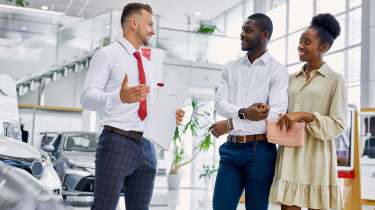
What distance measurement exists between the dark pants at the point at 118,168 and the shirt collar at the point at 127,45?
42 centimetres

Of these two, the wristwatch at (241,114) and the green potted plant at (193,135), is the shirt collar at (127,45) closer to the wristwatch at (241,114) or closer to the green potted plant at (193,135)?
the wristwatch at (241,114)

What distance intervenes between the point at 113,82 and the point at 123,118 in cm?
18

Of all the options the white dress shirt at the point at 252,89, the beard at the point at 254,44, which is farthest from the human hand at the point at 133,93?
the beard at the point at 254,44

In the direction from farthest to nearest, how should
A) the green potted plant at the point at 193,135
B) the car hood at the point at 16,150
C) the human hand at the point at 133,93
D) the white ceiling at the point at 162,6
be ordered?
the white ceiling at the point at 162,6 < the green potted plant at the point at 193,135 < the car hood at the point at 16,150 < the human hand at the point at 133,93

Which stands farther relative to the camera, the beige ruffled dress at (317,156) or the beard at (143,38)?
the beard at (143,38)

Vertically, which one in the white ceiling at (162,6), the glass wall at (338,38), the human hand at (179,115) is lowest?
the human hand at (179,115)

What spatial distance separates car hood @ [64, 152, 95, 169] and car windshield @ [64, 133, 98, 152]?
20 cm

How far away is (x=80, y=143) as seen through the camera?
25.2 feet

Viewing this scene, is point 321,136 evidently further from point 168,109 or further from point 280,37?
point 280,37

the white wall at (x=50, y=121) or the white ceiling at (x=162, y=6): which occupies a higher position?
the white ceiling at (x=162, y=6)

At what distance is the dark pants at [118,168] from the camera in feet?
7.13

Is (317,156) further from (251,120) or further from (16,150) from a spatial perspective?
(16,150)

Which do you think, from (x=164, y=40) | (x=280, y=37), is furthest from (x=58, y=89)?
(x=280, y=37)

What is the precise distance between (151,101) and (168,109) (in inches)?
5.4
